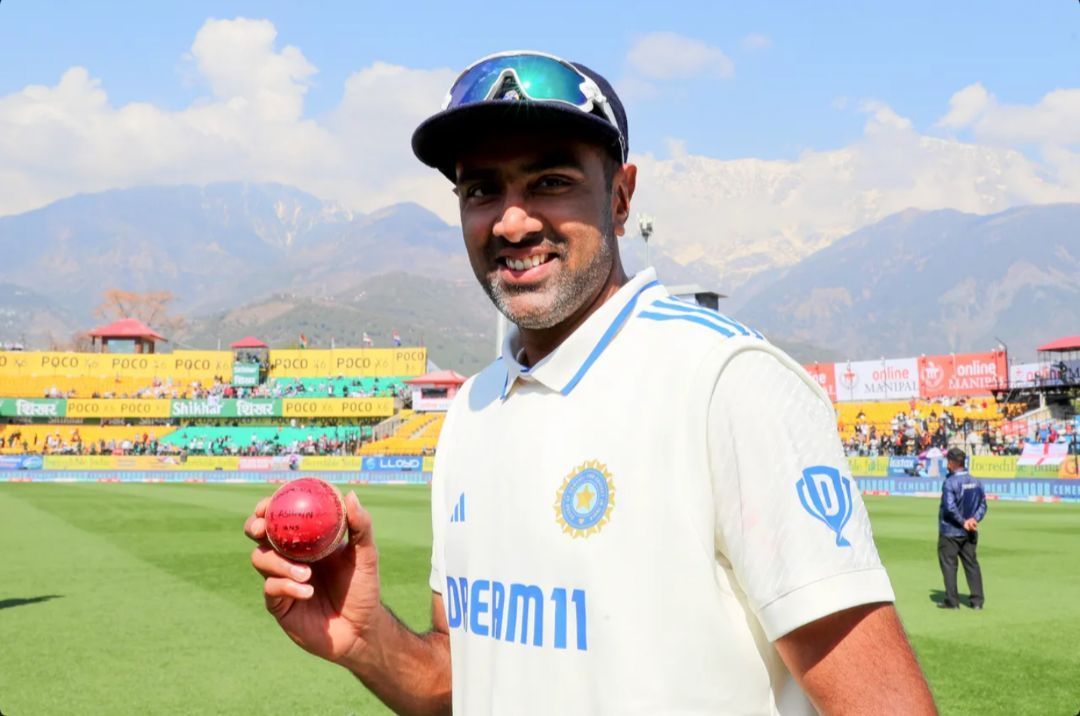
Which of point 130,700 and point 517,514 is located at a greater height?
point 517,514

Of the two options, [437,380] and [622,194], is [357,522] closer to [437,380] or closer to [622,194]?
[622,194]

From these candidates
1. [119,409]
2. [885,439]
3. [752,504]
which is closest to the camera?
[752,504]

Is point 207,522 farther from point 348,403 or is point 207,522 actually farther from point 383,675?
point 348,403

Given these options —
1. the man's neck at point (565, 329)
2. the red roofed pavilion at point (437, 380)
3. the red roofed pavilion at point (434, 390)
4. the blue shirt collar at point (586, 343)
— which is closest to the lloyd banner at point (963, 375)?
the red roofed pavilion at point (434, 390)

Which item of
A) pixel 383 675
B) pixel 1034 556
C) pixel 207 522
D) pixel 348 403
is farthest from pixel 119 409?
pixel 383 675

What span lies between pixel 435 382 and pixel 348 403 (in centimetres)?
596

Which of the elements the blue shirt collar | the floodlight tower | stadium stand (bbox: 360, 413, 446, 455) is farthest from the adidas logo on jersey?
stadium stand (bbox: 360, 413, 446, 455)

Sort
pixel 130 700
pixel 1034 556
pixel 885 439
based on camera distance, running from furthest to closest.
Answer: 1. pixel 885 439
2. pixel 1034 556
3. pixel 130 700

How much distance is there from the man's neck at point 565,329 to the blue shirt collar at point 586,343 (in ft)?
0.16

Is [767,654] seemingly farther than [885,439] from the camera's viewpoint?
No

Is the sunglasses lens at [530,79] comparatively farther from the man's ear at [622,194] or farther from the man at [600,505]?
the man's ear at [622,194]

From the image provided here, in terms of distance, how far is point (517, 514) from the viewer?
2.00 metres

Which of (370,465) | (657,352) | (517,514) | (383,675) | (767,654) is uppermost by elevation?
(657,352)

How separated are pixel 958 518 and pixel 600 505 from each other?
11793mm
